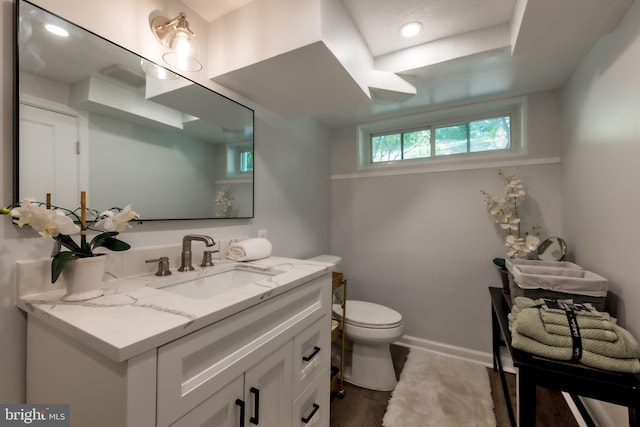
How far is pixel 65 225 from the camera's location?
726mm

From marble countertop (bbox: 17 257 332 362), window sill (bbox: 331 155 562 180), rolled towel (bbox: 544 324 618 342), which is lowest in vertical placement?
rolled towel (bbox: 544 324 618 342)

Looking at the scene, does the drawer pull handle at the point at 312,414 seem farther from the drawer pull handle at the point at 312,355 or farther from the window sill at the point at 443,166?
the window sill at the point at 443,166

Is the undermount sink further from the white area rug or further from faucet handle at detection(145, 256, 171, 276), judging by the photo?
the white area rug

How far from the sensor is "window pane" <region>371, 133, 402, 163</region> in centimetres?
249

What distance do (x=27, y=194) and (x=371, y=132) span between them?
7.95 ft

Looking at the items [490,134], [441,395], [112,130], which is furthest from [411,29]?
[441,395]

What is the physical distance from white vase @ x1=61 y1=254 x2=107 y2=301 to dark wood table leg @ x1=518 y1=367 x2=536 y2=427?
1454mm

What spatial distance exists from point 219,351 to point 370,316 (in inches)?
52.9

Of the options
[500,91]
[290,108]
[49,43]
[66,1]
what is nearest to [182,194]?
[49,43]

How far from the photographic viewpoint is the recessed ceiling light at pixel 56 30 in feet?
2.82

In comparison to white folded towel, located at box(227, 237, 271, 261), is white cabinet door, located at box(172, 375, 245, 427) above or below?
below

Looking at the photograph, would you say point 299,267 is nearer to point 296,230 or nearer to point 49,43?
point 296,230

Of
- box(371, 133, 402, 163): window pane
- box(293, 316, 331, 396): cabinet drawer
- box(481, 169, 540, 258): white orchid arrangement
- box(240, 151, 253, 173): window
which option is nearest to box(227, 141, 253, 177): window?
box(240, 151, 253, 173): window

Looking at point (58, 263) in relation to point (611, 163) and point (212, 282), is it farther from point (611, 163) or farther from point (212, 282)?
point (611, 163)
